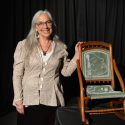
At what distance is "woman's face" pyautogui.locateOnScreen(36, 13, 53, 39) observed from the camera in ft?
8.34

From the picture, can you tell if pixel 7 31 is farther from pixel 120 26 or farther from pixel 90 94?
pixel 120 26

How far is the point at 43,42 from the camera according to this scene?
8.66 feet

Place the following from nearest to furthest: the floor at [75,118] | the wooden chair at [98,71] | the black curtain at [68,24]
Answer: the floor at [75,118], the wooden chair at [98,71], the black curtain at [68,24]

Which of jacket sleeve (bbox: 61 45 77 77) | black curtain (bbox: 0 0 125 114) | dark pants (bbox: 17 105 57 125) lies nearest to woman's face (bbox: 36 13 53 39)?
jacket sleeve (bbox: 61 45 77 77)

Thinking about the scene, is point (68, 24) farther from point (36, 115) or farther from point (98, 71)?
point (36, 115)

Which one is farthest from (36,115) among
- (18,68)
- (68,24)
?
(68,24)

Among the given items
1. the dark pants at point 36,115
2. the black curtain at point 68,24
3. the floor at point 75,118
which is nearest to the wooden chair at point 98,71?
the floor at point 75,118

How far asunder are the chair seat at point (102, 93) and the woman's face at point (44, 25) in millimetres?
657

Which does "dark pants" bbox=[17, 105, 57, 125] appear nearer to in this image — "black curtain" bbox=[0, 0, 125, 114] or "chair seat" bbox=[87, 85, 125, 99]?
"chair seat" bbox=[87, 85, 125, 99]

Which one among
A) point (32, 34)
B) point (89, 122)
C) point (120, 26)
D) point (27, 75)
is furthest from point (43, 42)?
point (120, 26)

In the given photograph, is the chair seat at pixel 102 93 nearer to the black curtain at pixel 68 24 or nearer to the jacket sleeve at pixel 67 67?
the jacket sleeve at pixel 67 67

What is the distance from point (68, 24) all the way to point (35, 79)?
128 centimetres

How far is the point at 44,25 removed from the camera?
2541 millimetres

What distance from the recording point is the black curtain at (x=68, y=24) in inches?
134
